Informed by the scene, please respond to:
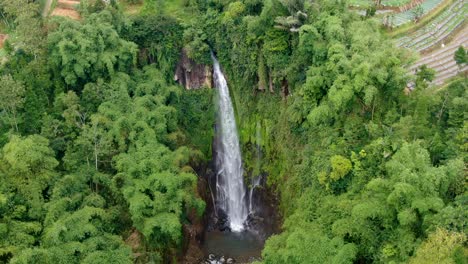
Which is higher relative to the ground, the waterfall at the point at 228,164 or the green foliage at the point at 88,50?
the green foliage at the point at 88,50

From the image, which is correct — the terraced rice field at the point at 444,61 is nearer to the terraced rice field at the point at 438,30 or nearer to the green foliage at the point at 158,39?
the terraced rice field at the point at 438,30

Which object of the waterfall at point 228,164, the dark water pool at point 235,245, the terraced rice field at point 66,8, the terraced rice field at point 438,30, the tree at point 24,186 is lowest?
the dark water pool at point 235,245

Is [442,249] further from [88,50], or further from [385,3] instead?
[385,3]

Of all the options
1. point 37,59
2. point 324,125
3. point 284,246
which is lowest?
point 284,246

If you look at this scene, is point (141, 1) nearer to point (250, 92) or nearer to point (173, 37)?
point (173, 37)

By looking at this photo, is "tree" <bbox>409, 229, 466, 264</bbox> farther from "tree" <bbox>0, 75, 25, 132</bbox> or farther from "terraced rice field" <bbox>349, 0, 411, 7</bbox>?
"terraced rice field" <bbox>349, 0, 411, 7</bbox>

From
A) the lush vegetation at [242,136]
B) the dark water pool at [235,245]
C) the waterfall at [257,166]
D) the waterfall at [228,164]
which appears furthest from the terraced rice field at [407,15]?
the dark water pool at [235,245]

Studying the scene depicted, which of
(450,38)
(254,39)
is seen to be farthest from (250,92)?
(450,38)
